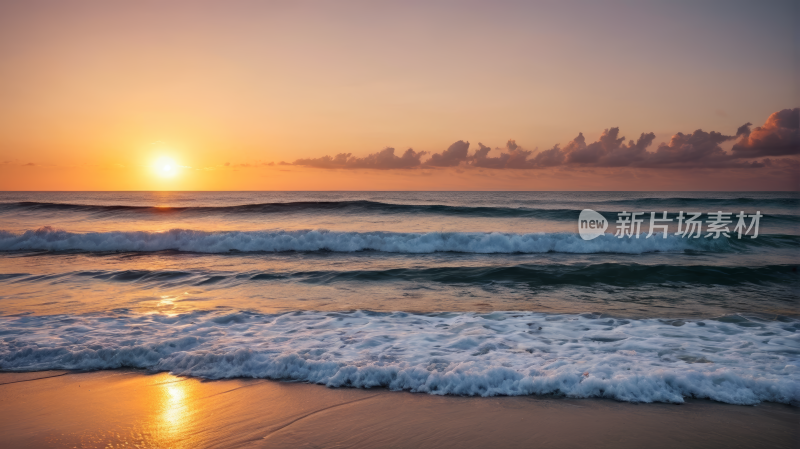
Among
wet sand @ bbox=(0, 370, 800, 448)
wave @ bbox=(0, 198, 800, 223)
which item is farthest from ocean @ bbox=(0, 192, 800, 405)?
wave @ bbox=(0, 198, 800, 223)

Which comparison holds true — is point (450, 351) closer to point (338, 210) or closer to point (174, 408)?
point (174, 408)

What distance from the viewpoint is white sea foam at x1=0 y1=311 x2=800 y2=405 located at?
4.20m

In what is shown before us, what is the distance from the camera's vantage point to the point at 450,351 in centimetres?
516

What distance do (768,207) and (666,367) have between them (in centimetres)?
3460

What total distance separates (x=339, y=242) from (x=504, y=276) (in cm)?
699

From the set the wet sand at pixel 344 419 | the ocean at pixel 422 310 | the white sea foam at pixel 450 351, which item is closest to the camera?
the wet sand at pixel 344 419

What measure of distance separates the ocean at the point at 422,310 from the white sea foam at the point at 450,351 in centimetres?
3

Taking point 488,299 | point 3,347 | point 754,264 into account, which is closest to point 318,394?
point 3,347

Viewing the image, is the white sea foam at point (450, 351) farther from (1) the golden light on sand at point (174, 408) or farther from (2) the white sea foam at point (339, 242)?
(2) the white sea foam at point (339, 242)

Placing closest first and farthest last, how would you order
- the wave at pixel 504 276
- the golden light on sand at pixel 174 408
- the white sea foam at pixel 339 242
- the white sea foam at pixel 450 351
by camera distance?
the golden light on sand at pixel 174 408
the white sea foam at pixel 450 351
the wave at pixel 504 276
the white sea foam at pixel 339 242

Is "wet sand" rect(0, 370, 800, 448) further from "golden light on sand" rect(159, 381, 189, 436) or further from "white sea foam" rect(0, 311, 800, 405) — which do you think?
"white sea foam" rect(0, 311, 800, 405)

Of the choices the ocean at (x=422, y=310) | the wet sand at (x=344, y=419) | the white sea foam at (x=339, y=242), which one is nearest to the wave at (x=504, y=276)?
the ocean at (x=422, y=310)

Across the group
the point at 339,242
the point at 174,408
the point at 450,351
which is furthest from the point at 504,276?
the point at 174,408

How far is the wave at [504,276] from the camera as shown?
9.58 metres
